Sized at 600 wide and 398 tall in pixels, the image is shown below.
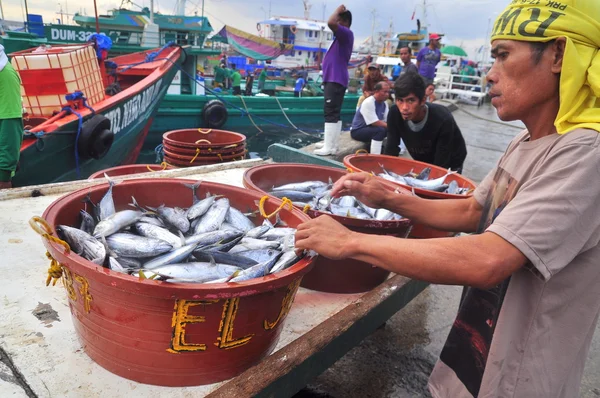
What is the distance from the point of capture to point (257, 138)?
53.4ft

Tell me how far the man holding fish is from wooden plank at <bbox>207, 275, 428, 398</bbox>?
550 millimetres

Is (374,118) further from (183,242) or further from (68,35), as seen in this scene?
(68,35)

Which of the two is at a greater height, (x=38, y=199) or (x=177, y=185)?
(x=177, y=185)

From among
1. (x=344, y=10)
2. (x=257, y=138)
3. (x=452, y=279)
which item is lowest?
(x=257, y=138)

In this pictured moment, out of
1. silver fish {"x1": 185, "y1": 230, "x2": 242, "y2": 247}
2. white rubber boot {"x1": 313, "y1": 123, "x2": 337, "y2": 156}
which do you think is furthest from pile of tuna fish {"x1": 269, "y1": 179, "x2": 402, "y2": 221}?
white rubber boot {"x1": 313, "y1": 123, "x2": 337, "y2": 156}

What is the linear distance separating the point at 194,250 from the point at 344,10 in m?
5.82

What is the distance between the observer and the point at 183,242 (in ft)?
6.23

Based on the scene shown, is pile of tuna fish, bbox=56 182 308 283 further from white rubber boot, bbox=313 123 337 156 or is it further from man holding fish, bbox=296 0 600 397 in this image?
white rubber boot, bbox=313 123 337 156

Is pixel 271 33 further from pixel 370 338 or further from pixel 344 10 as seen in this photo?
pixel 370 338

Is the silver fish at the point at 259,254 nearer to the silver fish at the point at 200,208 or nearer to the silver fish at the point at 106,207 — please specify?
the silver fish at the point at 200,208

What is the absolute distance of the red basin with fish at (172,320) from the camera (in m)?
1.38

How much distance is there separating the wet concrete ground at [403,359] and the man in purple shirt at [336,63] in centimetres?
391

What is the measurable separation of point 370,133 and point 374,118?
0.28 m

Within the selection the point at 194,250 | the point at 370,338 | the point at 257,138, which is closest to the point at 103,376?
the point at 194,250
